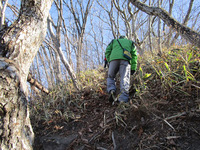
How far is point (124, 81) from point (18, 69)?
6.91 ft

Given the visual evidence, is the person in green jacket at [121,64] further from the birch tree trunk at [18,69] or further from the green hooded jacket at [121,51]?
the birch tree trunk at [18,69]

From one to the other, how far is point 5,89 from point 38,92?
256 centimetres

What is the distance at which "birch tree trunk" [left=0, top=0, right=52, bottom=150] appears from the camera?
1.16m

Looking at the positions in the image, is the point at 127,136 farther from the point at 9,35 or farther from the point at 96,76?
the point at 96,76

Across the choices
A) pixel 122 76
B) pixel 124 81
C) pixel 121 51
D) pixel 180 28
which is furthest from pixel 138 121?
pixel 180 28

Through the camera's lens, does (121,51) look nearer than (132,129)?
No

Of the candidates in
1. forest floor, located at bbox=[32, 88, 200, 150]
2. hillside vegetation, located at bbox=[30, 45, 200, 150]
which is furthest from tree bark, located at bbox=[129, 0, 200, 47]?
forest floor, located at bbox=[32, 88, 200, 150]

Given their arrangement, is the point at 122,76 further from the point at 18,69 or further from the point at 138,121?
the point at 18,69

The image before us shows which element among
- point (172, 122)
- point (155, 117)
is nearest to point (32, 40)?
point (155, 117)

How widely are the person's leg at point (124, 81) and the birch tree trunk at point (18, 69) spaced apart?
1753mm

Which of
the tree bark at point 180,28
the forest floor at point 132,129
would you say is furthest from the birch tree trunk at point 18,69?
the tree bark at point 180,28

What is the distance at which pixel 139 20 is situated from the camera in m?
7.66

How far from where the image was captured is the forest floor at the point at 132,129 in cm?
151

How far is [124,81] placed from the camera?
2.75 metres
